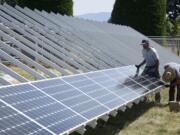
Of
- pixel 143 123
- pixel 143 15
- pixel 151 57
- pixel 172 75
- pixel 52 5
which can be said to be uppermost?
pixel 151 57

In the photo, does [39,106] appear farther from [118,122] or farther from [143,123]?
[143,123]

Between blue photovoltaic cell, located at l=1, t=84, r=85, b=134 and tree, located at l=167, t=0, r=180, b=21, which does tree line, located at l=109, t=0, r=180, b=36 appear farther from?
tree, located at l=167, t=0, r=180, b=21

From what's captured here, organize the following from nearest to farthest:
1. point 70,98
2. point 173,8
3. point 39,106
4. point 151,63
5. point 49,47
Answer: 1. point 39,106
2. point 70,98
3. point 49,47
4. point 151,63
5. point 173,8

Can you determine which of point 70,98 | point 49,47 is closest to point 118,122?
point 49,47

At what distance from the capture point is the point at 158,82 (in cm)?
1462

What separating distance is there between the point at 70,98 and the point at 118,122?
143 inches

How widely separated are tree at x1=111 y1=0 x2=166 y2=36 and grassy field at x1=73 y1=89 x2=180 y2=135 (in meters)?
22.7

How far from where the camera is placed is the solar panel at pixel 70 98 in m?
7.07

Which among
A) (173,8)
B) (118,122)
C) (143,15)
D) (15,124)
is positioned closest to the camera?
(15,124)

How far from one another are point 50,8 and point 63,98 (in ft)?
67.4

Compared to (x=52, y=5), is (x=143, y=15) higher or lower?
lower

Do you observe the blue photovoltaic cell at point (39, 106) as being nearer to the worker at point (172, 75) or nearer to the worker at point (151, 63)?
the worker at point (172, 75)

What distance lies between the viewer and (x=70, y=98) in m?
8.52

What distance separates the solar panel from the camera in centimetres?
707
